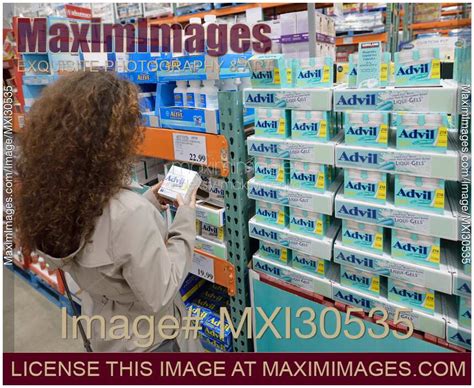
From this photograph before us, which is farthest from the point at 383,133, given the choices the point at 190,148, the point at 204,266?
the point at 204,266

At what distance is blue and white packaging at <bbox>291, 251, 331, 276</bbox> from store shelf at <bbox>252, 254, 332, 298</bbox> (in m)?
0.02

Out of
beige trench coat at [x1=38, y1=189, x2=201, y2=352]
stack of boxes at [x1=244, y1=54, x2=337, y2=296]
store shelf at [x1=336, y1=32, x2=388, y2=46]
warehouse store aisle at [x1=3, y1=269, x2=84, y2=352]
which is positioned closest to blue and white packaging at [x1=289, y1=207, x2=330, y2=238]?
stack of boxes at [x1=244, y1=54, x2=337, y2=296]

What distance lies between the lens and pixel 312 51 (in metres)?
1.63

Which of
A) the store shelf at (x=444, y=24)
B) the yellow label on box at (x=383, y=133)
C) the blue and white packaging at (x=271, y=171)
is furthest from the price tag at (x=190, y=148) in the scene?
the store shelf at (x=444, y=24)

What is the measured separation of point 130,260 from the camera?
93cm

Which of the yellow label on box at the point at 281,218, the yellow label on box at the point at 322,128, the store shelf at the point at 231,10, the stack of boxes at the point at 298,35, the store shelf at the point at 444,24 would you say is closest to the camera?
the yellow label on box at the point at 322,128

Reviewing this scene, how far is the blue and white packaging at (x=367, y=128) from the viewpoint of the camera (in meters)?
1.10

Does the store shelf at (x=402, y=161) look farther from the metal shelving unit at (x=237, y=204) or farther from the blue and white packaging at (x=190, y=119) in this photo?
the blue and white packaging at (x=190, y=119)

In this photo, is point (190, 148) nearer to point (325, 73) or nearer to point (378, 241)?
point (325, 73)

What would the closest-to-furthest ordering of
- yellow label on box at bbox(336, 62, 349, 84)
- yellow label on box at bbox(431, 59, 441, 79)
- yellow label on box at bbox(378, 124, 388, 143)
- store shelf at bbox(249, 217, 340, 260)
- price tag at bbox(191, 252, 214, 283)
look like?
yellow label on box at bbox(431, 59, 441, 79) → yellow label on box at bbox(378, 124, 388, 143) → store shelf at bbox(249, 217, 340, 260) → yellow label on box at bbox(336, 62, 349, 84) → price tag at bbox(191, 252, 214, 283)

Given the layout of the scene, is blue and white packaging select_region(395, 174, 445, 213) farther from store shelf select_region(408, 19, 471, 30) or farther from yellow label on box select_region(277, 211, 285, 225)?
store shelf select_region(408, 19, 471, 30)

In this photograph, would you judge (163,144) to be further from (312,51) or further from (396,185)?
(396,185)

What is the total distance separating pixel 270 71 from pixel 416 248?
75cm

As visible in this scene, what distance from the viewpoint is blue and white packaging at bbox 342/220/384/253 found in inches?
48.2
